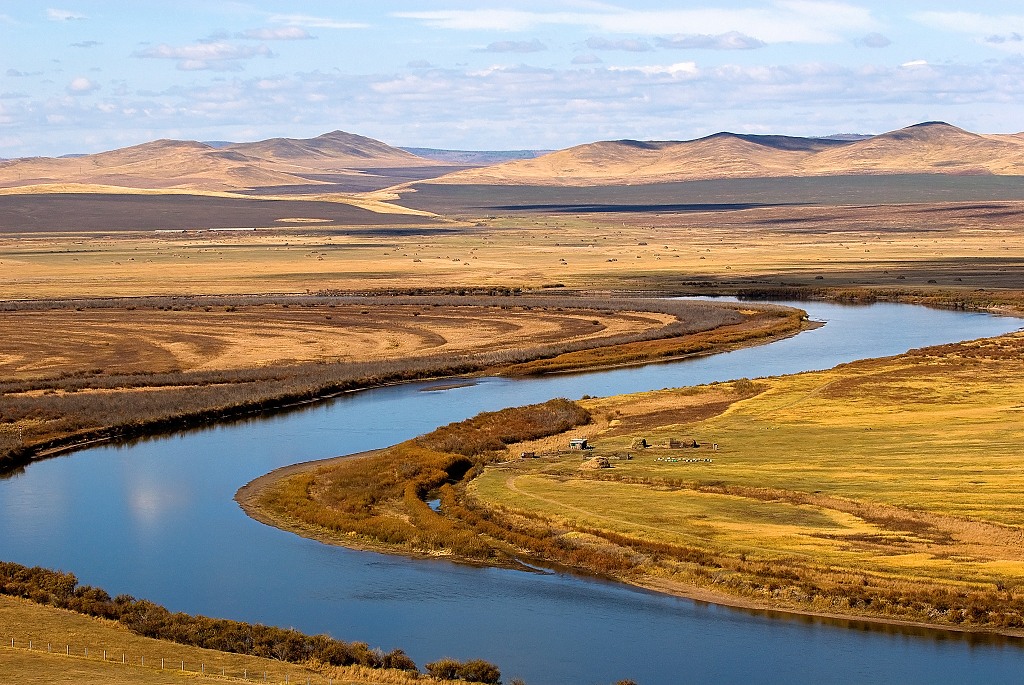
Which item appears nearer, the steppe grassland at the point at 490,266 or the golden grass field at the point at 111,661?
the golden grass field at the point at 111,661

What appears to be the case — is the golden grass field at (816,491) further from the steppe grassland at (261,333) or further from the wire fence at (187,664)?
the steppe grassland at (261,333)

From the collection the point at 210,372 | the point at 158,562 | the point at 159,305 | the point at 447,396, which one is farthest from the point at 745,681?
the point at 159,305

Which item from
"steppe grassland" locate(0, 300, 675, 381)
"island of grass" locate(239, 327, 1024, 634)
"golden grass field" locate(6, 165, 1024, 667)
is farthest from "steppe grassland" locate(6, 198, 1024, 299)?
"island of grass" locate(239, 327, 1024, 634)

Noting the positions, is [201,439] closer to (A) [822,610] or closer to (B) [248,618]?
(B) [248,618]

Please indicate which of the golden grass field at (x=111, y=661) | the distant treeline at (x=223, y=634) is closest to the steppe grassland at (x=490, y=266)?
the distant treeline at (x=223, y=634)

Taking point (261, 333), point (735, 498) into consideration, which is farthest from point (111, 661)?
point (261, 333)
